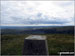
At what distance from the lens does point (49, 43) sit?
1.42 m

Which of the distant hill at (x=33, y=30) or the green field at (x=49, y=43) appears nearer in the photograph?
the distant hill at (x=33, y=30)

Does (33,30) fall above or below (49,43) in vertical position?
above

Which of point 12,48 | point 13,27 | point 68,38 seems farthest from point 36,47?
point 68,38

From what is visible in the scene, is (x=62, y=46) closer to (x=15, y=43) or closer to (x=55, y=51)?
(x=55, y=51)

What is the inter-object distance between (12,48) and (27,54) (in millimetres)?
507

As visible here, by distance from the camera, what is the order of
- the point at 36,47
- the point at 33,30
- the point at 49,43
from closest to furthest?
the point at 36,47
the point at 33,30
the point at 49,43

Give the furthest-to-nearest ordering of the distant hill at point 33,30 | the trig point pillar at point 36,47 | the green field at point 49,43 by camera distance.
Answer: the green field at point 49,43, the distant hill at point 33,30, the trig point pillar at point 36,47

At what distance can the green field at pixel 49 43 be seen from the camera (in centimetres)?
133

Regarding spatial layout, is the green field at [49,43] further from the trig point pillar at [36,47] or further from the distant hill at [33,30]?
the trig point pillar at [36,47]

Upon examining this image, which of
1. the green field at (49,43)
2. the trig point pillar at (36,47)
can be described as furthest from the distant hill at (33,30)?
the trig point pillar at (36,47)

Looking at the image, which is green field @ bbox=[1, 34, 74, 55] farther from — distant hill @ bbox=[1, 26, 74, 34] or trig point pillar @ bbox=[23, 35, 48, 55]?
trig point pillar @ bbox=[23, 35, 48, 55]

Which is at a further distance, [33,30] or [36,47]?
[33,30]

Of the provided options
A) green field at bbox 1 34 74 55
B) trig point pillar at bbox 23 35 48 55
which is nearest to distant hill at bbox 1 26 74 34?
green field at bbox 1 34 74 55

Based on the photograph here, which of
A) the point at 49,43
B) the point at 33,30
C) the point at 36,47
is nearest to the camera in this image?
the point at 36,47
